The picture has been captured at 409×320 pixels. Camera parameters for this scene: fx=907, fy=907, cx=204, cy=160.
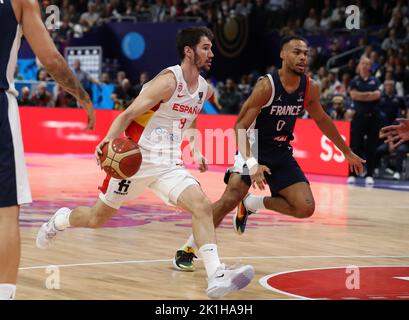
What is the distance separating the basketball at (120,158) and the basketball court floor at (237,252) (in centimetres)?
84

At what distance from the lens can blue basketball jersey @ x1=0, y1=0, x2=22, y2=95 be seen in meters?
4.34

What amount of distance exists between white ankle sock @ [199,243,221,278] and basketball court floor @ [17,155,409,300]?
0.28 meters

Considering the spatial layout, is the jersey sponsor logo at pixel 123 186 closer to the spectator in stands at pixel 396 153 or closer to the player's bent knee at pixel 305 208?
the player's bent knee at pixel 305 208

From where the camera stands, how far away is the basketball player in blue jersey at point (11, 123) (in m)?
4.38

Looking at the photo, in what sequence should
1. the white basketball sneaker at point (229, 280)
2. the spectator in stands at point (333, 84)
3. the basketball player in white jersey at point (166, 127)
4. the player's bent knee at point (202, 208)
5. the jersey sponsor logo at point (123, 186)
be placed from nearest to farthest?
the white basketball sneaker at point (229, 280) → the player's bent knee at point (202, 208) → the basketball player in white jersey at point (166, 127) → the jersey sponsor logo at point (123, 186) → the spectator in stands at point (333, 84)

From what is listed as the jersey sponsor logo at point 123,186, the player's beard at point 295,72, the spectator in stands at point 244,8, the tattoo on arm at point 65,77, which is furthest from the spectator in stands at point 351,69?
the tattoo on arm at point 65,77

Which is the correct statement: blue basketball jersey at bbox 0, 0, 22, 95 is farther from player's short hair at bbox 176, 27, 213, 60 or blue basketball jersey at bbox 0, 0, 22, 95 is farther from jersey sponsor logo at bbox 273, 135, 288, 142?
jersey sponsor logo at bbox 273, 135, 288, 142

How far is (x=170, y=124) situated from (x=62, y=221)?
4.16ft

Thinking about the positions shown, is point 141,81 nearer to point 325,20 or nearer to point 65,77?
point 325,20

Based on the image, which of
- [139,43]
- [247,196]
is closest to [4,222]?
[247,196]

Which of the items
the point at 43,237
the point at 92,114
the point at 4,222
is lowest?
the point at 43,237
